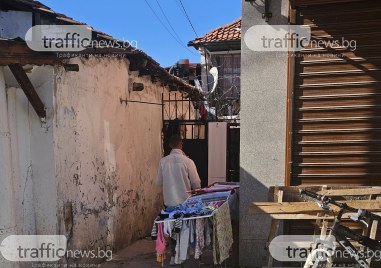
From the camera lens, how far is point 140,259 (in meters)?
6.50

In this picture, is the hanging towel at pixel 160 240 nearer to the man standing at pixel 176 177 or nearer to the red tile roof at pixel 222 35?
the man standing at pixel 176 177

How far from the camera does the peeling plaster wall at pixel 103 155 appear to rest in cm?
530

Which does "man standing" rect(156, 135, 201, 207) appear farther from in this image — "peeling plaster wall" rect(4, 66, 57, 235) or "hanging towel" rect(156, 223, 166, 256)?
"peeling plaster wall" rect(4, 66, 57, 235)

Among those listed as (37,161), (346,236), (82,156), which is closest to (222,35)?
(82,156)

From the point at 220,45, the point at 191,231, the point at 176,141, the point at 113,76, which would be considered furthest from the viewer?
the point at 220,45

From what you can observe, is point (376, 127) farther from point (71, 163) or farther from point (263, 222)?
point (71, 163)

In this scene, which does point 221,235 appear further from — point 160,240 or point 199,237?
point 160,240

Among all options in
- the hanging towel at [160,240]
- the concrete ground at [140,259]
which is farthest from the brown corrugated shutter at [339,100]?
the concrete ground at [140,259]

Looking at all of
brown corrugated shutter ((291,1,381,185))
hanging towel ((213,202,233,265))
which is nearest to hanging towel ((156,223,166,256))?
hanging towel ((213,202,233,265))

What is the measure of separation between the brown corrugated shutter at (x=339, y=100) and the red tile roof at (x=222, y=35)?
8.40 metres

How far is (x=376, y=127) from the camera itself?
4824 mm

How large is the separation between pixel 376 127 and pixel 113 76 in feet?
14.5

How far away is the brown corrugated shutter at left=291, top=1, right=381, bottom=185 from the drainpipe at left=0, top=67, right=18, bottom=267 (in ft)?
11.3

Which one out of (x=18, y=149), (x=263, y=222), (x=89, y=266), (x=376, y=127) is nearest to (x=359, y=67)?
(x=376, y=127)
